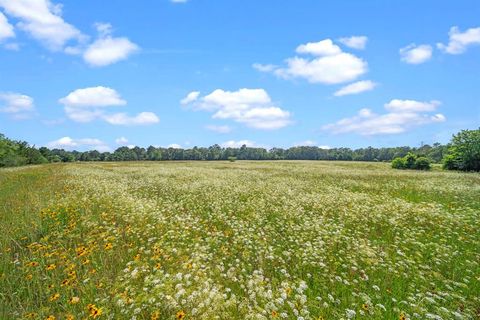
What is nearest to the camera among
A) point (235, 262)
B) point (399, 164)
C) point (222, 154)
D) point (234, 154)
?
point (235, 262)

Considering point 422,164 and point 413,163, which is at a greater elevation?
point 413,163

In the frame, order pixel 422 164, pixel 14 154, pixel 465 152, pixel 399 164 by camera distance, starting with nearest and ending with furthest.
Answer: pixel 465 152
pixel 422 164
pixel 399 164
pixel 14 154

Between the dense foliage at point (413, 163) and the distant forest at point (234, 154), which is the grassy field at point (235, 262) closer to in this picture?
the dense foliage at point (413, 163)

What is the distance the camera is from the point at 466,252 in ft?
23.3

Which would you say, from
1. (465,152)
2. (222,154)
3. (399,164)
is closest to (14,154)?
(222,154)

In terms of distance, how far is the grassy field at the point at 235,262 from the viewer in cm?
444

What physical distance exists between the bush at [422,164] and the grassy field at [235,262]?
1769 inches

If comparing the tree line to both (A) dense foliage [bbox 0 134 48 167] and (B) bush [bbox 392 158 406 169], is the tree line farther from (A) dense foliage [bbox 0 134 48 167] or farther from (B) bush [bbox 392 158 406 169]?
(B) bush [bbox 392 158 406 169]

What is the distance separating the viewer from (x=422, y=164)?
4988 centimetres

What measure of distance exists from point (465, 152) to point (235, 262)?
55.5 metres

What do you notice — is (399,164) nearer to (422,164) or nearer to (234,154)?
(422,164)

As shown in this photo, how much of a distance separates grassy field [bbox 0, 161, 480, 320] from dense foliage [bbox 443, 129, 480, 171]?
145 ft

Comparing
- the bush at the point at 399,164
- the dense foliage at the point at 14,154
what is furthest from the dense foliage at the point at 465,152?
the dense foliage at the point at 14,154

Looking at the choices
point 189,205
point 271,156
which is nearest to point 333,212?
point 189,205
